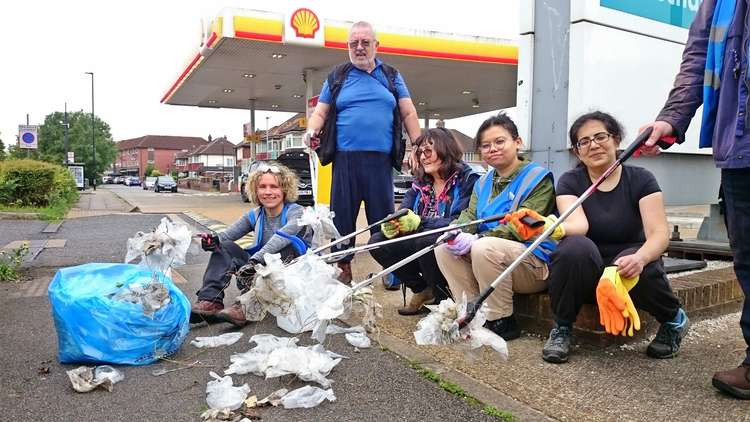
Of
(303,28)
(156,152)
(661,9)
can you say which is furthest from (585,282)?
(156,152)

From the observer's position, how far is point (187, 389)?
2.54 metres

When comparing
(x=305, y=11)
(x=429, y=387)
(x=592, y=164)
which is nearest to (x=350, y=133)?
(x=592, y=164)

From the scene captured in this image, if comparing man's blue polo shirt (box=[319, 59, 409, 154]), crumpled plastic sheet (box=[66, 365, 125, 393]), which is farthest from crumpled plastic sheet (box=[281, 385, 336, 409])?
man's blue polo shirt (box=[319, 59, 409, 154])

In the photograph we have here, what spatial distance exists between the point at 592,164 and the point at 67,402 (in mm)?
2582

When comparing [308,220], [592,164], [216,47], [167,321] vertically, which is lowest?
[167,321]

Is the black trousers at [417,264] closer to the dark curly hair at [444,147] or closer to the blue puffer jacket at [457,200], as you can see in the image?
the blue puffer jacket at [457,200]

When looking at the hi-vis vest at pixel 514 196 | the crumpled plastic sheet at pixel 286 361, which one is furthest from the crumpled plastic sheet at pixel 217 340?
the hi-vis vest at pixel 514 196

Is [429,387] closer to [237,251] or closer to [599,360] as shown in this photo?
[599,360]

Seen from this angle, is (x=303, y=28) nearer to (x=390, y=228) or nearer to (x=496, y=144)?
(x=390, y=228)

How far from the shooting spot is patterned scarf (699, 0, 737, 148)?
2.27 meters

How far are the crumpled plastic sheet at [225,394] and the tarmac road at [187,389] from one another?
1.6 inches

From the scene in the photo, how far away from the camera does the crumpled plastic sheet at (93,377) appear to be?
2498 mm

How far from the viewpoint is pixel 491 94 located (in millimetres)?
22422

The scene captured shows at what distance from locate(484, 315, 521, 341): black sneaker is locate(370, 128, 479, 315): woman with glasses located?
0.50 m
